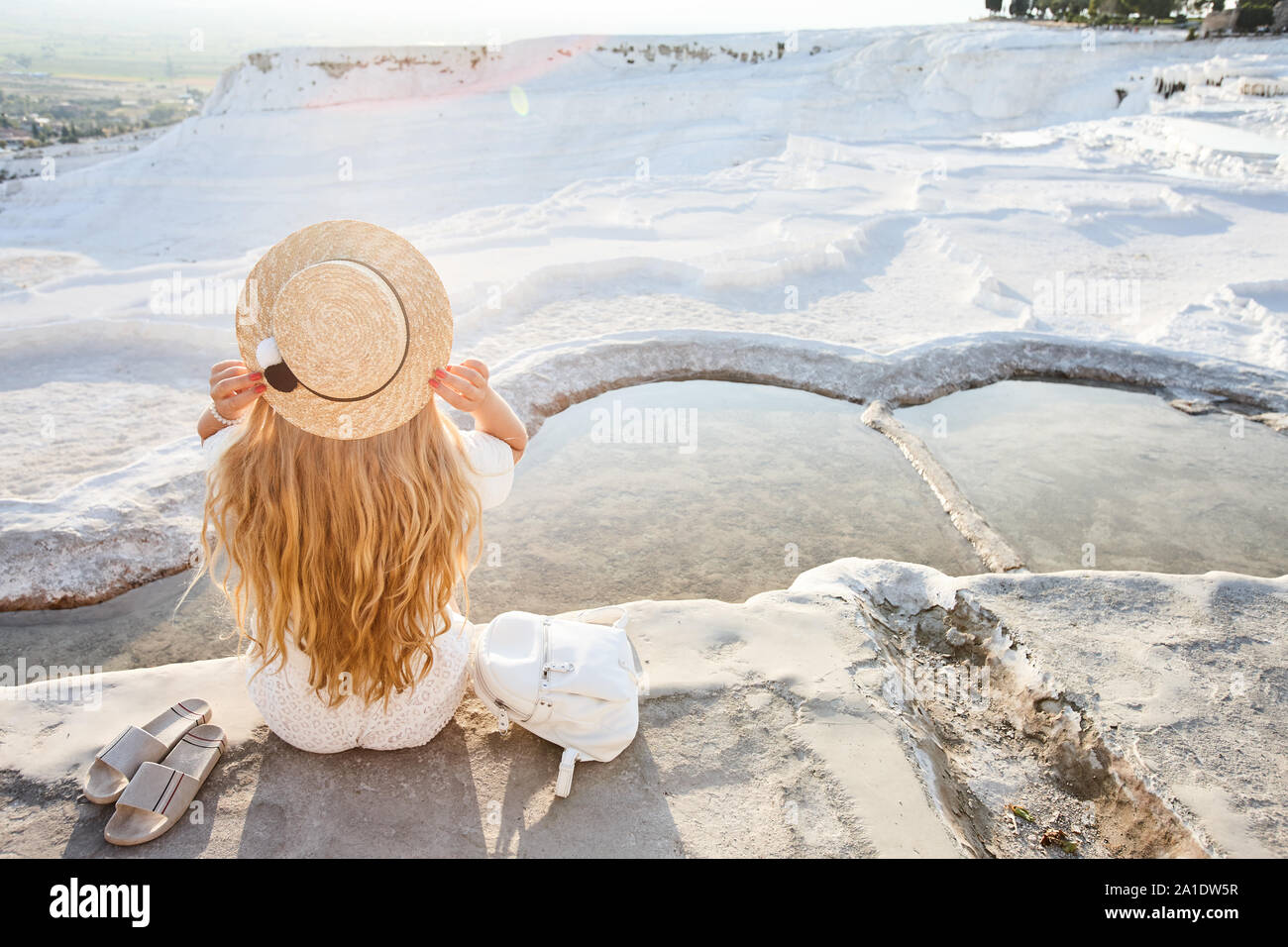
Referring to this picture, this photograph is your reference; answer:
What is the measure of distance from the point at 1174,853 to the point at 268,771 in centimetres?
256

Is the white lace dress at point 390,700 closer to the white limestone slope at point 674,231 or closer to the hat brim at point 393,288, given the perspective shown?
the hat brim at point 393,288

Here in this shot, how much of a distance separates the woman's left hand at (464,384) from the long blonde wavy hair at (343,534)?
0.06m

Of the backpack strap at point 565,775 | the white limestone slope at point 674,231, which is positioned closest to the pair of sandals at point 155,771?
the backpack strap at point 565,775

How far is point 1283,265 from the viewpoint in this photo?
778 cm

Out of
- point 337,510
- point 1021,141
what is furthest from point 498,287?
point 1021,141

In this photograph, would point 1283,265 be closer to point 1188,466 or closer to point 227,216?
point 1188,466

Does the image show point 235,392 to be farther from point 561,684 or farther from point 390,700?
point 561,684

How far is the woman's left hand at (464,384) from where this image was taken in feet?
5.51

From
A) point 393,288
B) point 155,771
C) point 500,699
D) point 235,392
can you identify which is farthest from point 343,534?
point 155,771

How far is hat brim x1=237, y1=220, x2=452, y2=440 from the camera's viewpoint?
150 cm

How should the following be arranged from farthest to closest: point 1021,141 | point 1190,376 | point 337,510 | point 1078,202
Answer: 1. point 1021,141
2. point 1078,202
3. point 1190,376
4. point 337,510

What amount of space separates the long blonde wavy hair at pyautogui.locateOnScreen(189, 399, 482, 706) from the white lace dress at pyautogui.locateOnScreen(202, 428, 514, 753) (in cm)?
7

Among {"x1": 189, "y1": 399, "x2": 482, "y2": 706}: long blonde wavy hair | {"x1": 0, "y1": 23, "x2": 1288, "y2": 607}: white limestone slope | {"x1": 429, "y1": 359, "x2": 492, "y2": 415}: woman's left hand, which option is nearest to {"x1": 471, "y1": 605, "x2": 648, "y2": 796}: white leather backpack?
{"x1": 189, "y1": 399, "x2": 482, "y2": 706}: long blonde wavy hair

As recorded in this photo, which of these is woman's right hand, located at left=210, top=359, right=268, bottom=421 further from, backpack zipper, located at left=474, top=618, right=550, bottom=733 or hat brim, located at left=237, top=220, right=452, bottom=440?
backpack zipper, located at left=474, top=618, right=550, bottom=733
